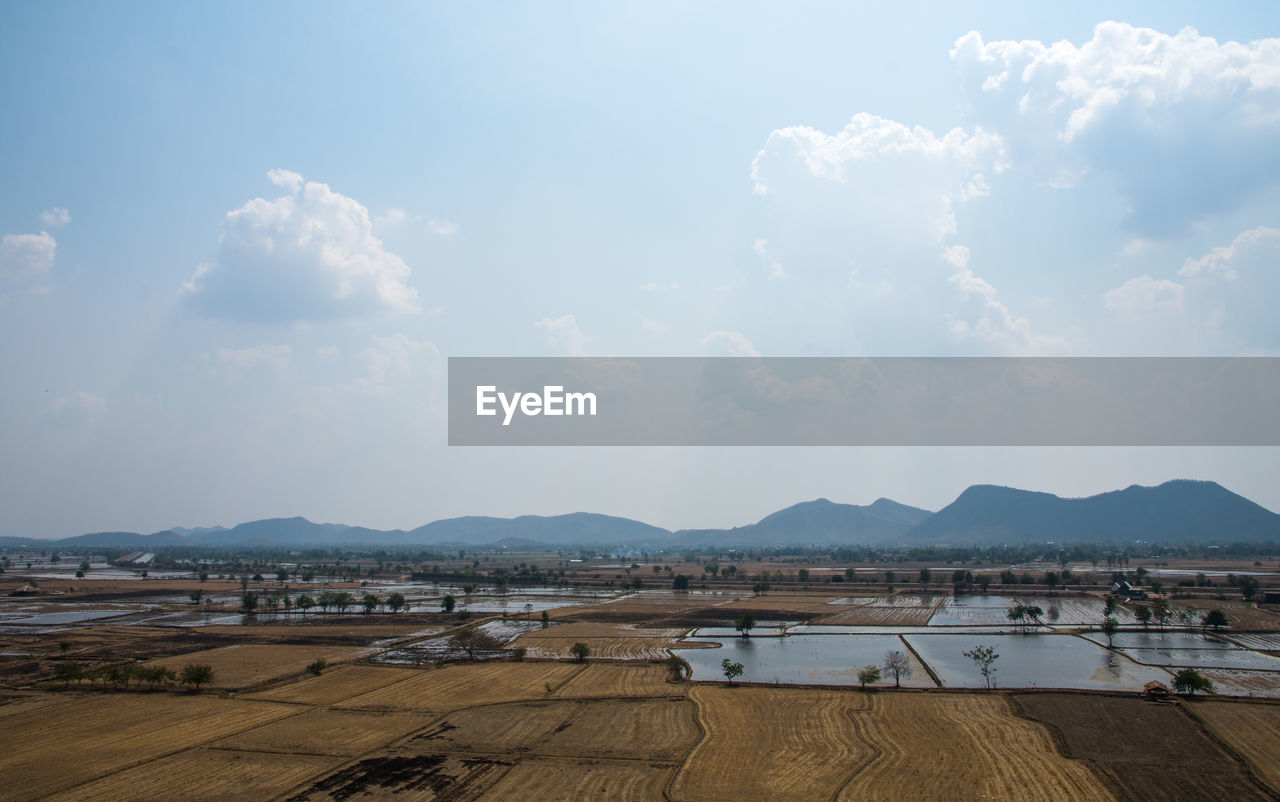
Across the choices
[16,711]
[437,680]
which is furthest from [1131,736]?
[16,711]

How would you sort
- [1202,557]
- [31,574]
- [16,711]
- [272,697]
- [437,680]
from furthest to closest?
1. [1202,557]
2. [31,574]
3. [437,680]
4. [272,697]
5. [16,711]

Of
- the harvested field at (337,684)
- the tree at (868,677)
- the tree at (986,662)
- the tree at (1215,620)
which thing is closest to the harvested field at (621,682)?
the tree at (868,677)

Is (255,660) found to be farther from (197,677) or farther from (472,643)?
(472,643)

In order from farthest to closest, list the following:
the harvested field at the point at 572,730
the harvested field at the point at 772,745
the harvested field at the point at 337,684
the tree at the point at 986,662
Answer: the tree at the point at 986,662 → the harvested field at the point at 337,684 → the harvested field at the point at 572,730 → the harvested field at the point at 772,745

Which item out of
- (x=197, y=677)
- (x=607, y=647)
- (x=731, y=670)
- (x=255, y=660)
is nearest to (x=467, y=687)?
(x=731, y=670)

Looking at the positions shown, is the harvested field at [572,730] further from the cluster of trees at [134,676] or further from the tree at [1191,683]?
the tree at [1191,683]

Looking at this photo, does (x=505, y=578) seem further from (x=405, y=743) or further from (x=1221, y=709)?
(x=1221, y=709)
